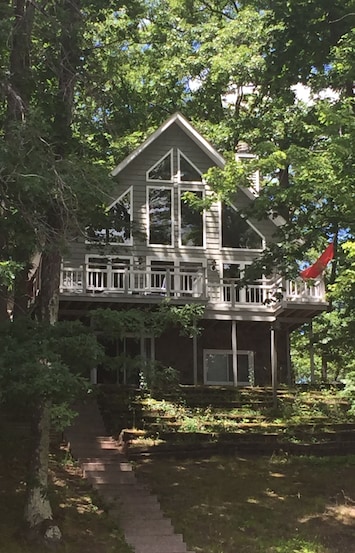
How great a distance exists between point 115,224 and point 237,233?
9.83 meters

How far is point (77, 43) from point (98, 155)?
7.25ft

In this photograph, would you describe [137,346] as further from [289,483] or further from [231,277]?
[289,483]

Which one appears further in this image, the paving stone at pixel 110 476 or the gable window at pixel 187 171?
the gable window at pixel 187 171

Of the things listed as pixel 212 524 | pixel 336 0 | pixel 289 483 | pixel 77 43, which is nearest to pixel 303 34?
pixel 336 0

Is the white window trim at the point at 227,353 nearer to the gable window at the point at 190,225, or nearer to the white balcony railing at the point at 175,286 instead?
the white balcony railing at the point at 175,286

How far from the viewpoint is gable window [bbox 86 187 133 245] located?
13.0 metres

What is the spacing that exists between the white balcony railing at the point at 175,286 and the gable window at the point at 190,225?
1476 mm

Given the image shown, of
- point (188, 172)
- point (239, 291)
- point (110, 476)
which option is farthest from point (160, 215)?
point (110, 476)

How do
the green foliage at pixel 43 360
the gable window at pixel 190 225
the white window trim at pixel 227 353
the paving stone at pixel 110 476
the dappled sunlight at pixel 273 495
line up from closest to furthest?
the green foliage at pixel 43 360 → the dappled sunlight at pixel 273 495 → the paving stone at pixel 110 476 → the white window trim at pixel 227 353 → the gable window at pixel 190 225

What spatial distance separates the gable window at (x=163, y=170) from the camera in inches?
894

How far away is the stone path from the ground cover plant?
0.31m

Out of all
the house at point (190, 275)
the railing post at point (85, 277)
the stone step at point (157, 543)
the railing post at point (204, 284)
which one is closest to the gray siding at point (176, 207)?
the house at point (190, 275)

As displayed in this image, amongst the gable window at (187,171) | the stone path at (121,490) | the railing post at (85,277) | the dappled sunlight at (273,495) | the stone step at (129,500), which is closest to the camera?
the stone path at (121,490)

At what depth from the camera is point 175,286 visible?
2086cm
